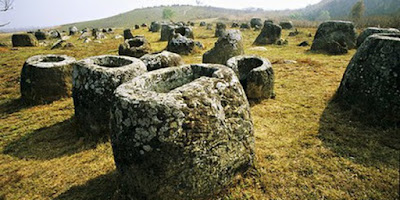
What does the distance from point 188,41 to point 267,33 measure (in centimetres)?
875

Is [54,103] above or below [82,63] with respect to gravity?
below

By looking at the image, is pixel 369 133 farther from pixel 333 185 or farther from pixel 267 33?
pixel 267 33

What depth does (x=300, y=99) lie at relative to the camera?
781cm

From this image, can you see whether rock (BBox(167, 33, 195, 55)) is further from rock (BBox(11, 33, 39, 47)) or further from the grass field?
rock (BBox(11, 33, 39, 47))

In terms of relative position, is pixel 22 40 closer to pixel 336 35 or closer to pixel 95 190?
pixel 95 190

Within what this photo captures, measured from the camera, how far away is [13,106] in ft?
28.0

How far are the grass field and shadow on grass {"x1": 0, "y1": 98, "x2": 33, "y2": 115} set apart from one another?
0.39 feet

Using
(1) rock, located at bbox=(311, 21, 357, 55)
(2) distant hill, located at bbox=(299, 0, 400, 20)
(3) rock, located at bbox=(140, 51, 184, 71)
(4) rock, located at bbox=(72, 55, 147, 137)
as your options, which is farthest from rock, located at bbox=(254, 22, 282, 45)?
(2) distant hill, located at bbox=(299, 0, 400, 20)

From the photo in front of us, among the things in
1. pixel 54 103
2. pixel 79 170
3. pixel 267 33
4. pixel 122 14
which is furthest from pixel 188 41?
pixel 122 14

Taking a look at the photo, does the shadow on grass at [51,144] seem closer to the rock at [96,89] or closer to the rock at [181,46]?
the rock at [96,89]

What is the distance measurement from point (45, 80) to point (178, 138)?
7.56m

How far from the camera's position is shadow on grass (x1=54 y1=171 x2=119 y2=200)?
3939 millimetres

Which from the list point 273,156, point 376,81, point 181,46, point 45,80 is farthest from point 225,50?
point 45,80

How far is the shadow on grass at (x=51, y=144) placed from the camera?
5492 millimetres
